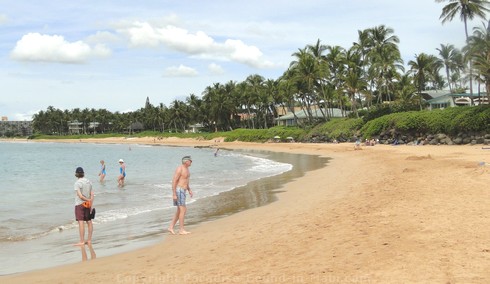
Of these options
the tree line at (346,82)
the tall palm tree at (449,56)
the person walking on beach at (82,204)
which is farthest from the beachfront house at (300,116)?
the person walking on beach at (82,204)

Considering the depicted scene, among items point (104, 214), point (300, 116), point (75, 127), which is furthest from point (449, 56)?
point (75, 127)

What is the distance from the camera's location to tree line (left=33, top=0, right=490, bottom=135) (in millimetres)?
40969

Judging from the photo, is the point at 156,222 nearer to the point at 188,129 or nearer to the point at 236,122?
the point at 236,122

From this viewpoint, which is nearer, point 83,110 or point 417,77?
point 417,77

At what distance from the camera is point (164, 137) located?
111 m

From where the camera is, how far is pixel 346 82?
54.5 metres

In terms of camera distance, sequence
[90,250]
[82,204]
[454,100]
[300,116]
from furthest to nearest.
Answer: [300,116], [454,100], [82,204], [90,250]

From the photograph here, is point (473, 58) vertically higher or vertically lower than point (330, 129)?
higher

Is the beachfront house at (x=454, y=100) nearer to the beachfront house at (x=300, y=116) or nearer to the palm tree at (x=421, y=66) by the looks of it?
the palm tree at (x=421, y=66)

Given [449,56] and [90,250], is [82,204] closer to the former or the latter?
[90,250]

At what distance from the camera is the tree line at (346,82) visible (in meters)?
41.0

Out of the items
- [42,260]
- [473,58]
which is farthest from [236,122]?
[42,260]

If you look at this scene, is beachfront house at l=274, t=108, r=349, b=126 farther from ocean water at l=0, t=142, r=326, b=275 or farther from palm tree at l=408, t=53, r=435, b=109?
ocean water at l=0, t=142, r=326, b=275

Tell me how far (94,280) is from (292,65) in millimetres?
59932
